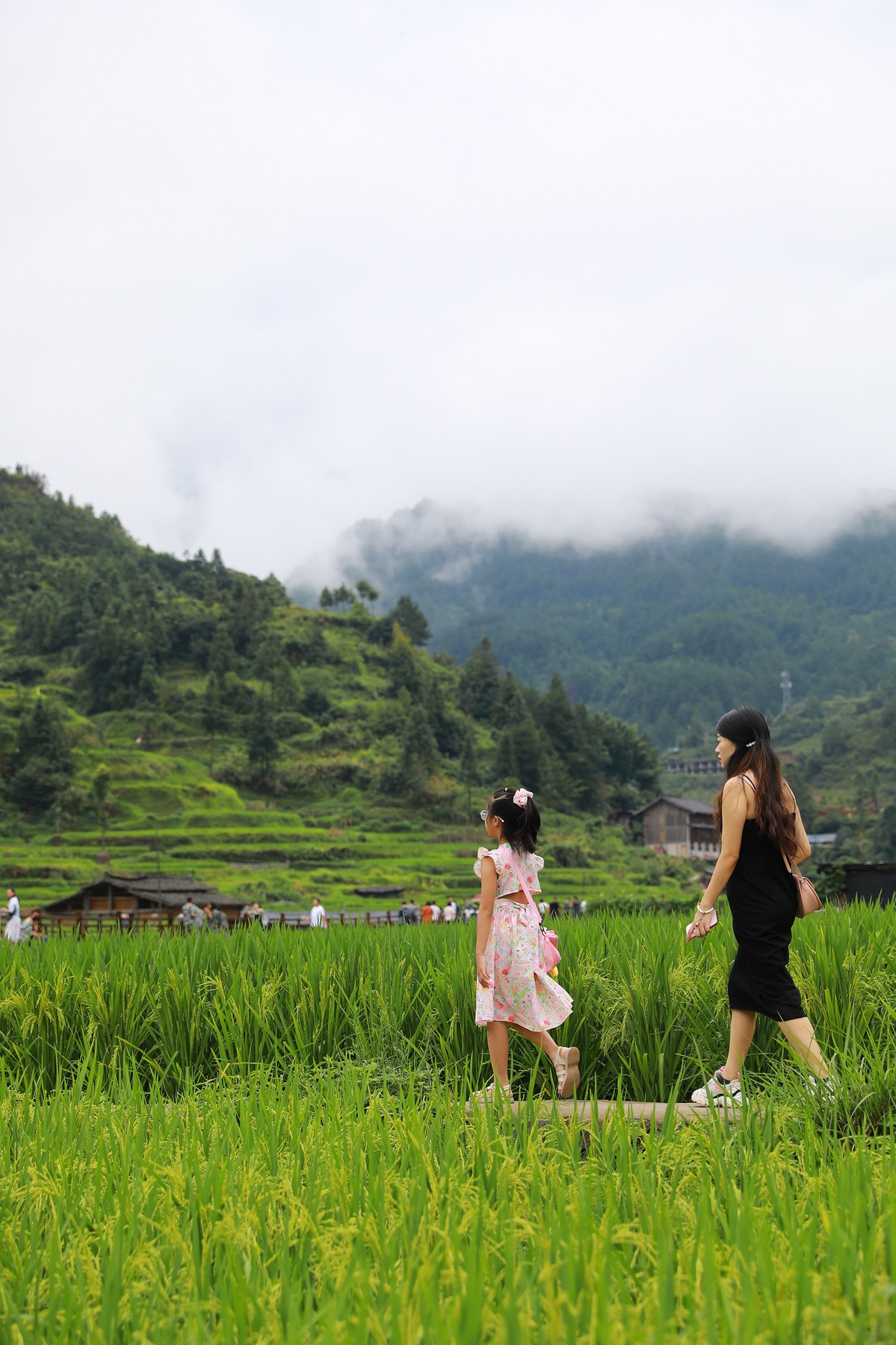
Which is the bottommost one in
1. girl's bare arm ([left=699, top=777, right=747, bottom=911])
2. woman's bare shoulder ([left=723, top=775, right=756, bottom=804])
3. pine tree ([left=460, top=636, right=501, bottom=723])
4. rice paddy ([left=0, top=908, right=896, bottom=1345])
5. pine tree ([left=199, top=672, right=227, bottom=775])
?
rice paddy ([left=0, top=908, right=896, bottom=1345])

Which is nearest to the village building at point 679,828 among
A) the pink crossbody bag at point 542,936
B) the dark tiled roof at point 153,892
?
the dark tiled roof at point 153,892

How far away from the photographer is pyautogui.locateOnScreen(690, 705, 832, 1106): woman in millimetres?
4500

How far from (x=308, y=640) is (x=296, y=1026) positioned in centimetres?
9610

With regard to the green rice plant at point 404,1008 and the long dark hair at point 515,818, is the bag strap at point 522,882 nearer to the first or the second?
the long dark hair at point 515,818

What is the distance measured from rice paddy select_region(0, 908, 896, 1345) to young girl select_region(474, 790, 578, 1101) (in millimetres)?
264

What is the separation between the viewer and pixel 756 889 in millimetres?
4617

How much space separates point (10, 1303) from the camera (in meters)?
2.24

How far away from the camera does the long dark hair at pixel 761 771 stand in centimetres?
456

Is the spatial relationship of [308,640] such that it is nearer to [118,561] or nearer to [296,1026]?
[118,561]

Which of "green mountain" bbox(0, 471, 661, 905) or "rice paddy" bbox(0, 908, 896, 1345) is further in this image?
"green mountain" bbox(0, 471, 661, 905)

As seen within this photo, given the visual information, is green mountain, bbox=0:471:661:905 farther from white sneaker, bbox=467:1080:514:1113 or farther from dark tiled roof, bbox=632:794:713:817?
white sneaker, bbox=467:1080:514:1113

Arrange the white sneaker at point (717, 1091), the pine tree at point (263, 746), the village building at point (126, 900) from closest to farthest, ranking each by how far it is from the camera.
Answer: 1. the white sneaker at point (717, 1091)
2. the village building at point (126, 900)
3. the pine tree at point (263, 746)

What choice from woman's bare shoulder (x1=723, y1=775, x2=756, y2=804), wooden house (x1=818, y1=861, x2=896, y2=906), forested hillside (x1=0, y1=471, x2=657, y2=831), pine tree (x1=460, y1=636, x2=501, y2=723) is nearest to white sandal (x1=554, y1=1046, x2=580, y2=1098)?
woman's bare shoulder (x1=723, y1=775, x2=756, y2=804)

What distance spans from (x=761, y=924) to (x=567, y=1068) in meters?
1.13
